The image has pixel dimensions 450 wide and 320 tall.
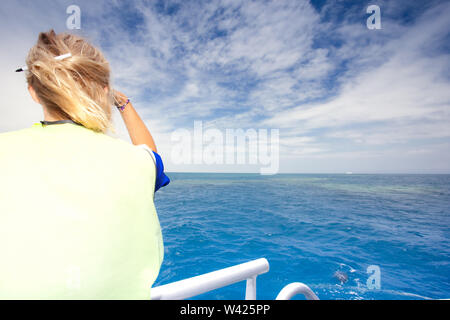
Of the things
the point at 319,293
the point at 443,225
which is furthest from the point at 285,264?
the point at 443,225

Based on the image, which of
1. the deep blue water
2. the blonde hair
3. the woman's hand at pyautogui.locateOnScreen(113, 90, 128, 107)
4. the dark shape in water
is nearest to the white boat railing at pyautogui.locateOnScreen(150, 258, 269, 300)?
the blonde hair

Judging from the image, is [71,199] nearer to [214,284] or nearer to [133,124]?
[133,124]

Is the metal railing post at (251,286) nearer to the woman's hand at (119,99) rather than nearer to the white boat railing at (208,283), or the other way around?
the white boat railing at (208,283)

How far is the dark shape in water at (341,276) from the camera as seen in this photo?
245 inches

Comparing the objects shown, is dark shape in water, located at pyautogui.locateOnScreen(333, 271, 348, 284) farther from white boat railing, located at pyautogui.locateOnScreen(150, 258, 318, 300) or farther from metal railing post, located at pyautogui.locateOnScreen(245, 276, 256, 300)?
metal railing post, located at pyautogui.locateOnScreen(245, 276, 256, 300)

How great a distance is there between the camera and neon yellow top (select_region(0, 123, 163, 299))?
521 mm

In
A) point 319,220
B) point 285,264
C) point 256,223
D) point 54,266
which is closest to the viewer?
point 54,266


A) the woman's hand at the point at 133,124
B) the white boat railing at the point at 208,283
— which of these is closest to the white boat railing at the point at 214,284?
the white boat railing at the point at 208,283

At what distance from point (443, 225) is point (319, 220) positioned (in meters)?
7.50

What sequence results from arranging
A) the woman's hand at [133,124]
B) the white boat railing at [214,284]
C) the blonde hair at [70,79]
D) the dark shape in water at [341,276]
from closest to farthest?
the blonde hair at [70,79] < the woman's hand at [133,124] < the white boat railing at [214,284] < the dark shape in water at [341,276]

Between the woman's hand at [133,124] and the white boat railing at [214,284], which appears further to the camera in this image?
the white boat railing at [214,284]

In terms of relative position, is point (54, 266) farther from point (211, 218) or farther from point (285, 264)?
point (211, 218)

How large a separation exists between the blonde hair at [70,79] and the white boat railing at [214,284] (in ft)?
3.06
